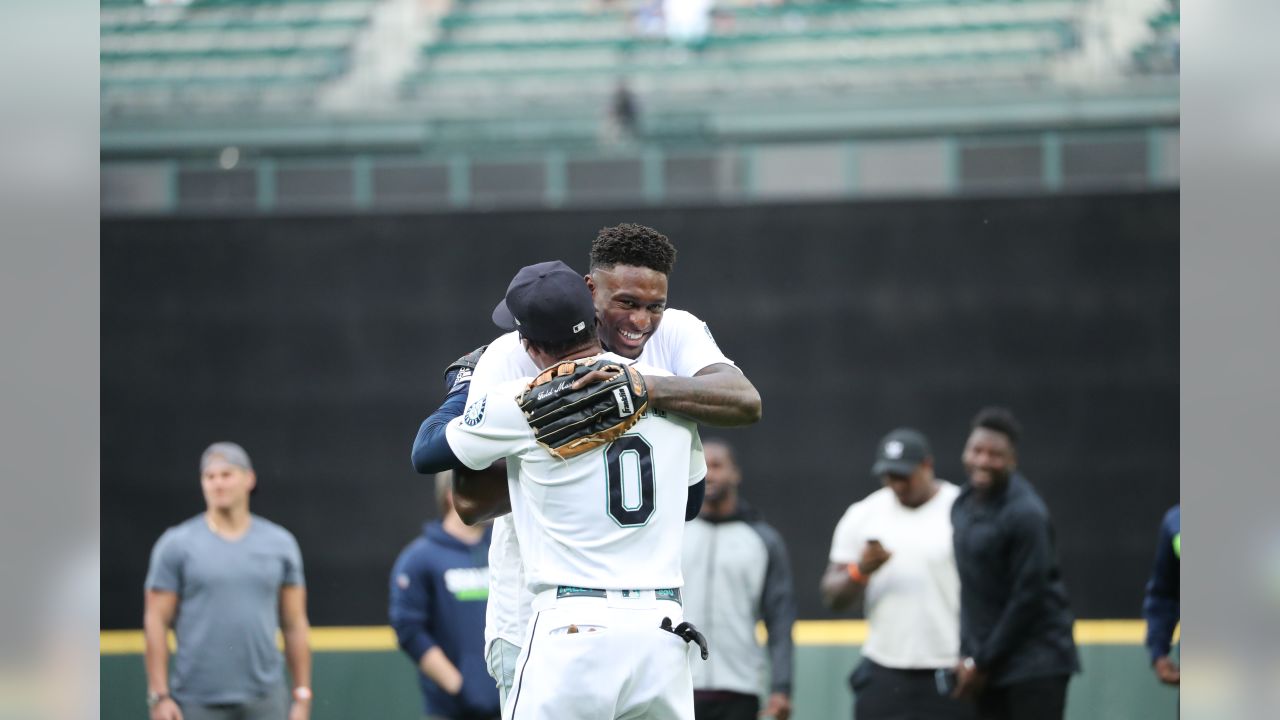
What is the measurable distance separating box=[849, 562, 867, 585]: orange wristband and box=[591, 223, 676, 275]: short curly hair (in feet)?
8.67

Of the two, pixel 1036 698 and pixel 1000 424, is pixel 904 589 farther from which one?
pixel 1000 424

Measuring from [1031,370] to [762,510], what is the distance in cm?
140

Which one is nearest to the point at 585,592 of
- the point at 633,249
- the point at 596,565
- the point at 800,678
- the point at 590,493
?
the point at 596,565

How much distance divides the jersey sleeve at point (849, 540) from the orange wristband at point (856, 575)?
0.22 feet

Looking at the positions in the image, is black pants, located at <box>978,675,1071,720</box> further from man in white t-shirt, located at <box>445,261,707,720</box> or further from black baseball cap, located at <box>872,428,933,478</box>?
man in white t-shirt, located at <box>445,261,707,720</box>

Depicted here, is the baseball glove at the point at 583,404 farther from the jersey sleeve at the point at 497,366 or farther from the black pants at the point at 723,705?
the black pants at the point at 723,705

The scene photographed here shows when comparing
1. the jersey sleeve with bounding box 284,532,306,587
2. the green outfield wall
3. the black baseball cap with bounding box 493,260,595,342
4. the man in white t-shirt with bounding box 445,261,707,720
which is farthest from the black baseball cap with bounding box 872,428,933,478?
→ the black baseball cap with bounding box 493,260,595,342

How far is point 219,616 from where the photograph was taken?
530cm

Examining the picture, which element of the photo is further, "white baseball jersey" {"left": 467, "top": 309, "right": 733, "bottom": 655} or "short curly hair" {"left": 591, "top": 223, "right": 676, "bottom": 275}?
"white baseball jersey" {"left": 467, "top": 309, "right": 733, "bottom": 655}

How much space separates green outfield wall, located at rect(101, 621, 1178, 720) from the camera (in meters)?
5.86

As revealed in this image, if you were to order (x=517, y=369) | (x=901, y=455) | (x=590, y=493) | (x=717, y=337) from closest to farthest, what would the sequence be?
(x=590, y=493) → (x=517, y=369) → (x=901, y=455) → (x=717, y=337)

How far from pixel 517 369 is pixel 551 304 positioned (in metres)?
0.37

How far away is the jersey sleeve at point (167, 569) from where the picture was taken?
5320mm
